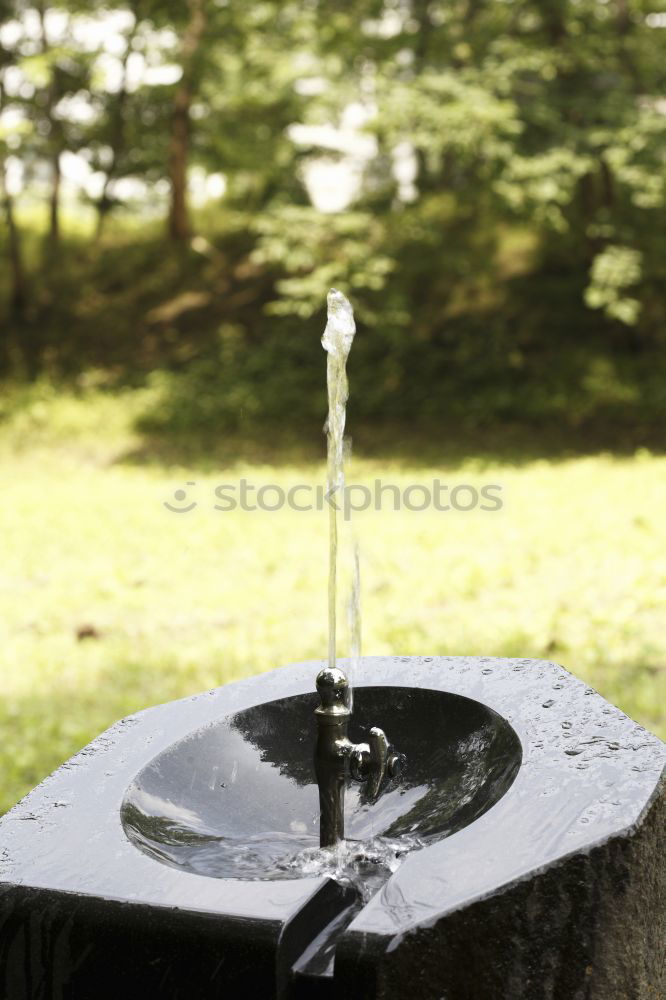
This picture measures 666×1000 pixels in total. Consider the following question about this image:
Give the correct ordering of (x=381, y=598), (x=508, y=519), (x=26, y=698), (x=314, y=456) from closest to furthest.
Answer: (x=26, y=698) < (x=381, y=598) < (x=508, y=519) < (x=314, y=456)

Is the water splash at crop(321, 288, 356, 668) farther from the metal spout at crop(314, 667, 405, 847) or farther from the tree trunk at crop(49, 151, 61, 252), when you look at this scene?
the tree trunk at crop(49, 151, 61, 252)

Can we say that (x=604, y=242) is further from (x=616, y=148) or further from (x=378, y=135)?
(x=378, y=135)

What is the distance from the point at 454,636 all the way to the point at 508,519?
2.62 m

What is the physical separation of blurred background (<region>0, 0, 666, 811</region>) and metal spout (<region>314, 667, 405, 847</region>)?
92.7 inches

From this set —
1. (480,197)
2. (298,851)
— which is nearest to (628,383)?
(480,197)

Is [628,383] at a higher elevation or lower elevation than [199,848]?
higher

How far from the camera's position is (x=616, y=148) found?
9.27 m

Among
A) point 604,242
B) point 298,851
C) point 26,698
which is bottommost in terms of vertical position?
point 26,698

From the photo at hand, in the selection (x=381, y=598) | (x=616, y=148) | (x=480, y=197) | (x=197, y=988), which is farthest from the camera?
(x=480, y=197)

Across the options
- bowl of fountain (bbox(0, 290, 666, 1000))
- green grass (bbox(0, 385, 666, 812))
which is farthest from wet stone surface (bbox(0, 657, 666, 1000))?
green grass (bbox(0, 385, 666, 812))

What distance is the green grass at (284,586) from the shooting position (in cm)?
484

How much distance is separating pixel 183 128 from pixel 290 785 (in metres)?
13.8

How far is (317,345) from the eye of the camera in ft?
44.1

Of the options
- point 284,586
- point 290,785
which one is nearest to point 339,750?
point 290,785
